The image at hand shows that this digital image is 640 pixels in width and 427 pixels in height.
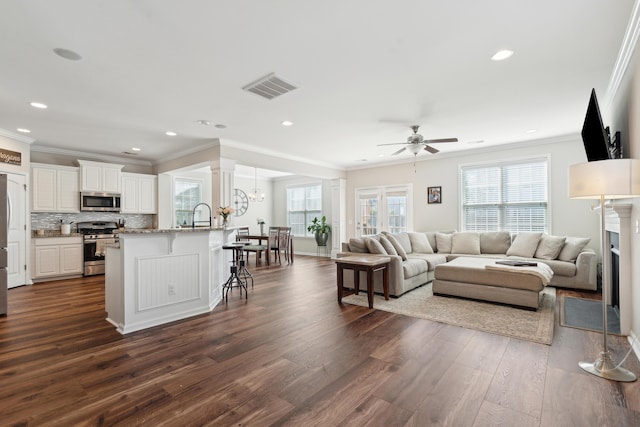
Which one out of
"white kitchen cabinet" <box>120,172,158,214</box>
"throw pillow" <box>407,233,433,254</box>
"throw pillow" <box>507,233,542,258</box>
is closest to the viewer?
"throw pillow" <box>507,233,542,258</box>

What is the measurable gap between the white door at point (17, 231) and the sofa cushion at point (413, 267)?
658cm

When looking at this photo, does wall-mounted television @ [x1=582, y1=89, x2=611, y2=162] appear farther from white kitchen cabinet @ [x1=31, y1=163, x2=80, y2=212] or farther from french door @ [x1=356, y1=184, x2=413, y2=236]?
white kitchen cabinet @ [x1=31, y1=163, x2=80, y2=212]

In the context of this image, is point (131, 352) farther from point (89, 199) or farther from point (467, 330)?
point (89, 199)

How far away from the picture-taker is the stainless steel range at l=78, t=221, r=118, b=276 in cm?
645

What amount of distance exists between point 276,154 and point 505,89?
4.46 m

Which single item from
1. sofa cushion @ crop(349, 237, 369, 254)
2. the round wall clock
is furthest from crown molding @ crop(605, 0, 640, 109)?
the round wall clock

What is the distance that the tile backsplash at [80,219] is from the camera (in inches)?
248

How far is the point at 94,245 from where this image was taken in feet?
21.4

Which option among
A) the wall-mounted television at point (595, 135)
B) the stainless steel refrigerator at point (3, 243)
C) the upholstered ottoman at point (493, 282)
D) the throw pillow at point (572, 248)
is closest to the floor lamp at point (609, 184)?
the wall-mounted television at point (595, 135)

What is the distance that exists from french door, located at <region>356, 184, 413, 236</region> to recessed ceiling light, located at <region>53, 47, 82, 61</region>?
6.78 m

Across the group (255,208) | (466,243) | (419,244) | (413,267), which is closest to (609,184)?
(413,267)

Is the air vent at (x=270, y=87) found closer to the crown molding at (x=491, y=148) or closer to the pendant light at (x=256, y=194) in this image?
the crown molding at (x=491, y=148)

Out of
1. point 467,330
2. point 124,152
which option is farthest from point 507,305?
point 124,152

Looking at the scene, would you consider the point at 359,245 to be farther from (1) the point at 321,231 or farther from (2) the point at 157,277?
(1) the point at 321,231
